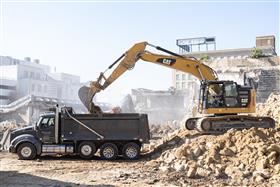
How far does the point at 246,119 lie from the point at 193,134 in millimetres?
2650

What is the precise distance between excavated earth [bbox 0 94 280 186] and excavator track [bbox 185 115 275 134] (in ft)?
3.78

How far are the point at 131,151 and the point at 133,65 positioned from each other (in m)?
4.49

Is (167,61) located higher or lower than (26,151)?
higher

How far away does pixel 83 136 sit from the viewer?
1873 cm

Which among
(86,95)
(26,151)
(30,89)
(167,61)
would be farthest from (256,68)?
(30,89)

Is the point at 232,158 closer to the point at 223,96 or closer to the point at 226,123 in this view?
the point at 226,123

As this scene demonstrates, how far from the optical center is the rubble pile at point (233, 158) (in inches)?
528

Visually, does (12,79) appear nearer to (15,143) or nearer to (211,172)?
(15,143)

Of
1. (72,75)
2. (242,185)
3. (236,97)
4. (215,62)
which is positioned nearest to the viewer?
(242,185)

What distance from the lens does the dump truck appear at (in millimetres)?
18594

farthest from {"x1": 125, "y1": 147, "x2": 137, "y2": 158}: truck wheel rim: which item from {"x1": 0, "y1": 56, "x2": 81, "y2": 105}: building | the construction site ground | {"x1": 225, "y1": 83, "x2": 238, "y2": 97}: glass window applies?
{"x1": 0, "y1": 56, "x2": 81, "y2": 105}: building

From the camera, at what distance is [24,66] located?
92.7 metres

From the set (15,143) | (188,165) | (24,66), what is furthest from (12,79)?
(188,165)

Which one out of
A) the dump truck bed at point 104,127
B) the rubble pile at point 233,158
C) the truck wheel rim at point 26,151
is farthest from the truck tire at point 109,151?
the truck wheel rim at point 26,151
